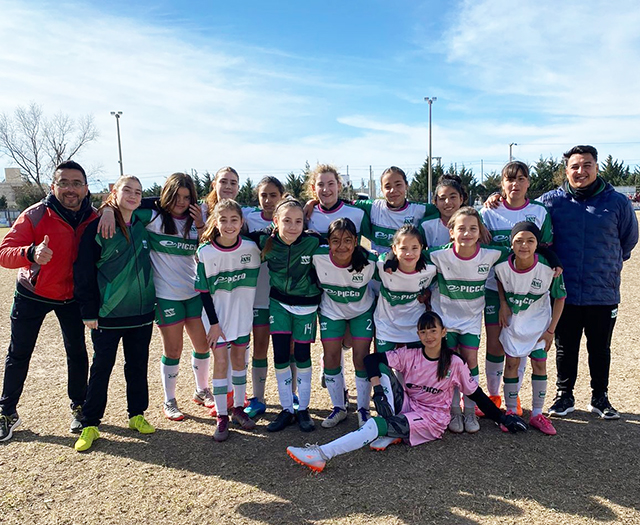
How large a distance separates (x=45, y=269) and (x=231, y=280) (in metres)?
1.51

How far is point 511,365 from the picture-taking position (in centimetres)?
421

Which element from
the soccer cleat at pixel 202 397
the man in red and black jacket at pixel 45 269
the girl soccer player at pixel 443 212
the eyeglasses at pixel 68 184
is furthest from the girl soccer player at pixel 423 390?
the eyeglasses at pixel 68 184

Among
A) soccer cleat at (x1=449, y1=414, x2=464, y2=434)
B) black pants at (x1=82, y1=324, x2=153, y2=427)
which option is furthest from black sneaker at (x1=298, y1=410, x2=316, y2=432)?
black pants at (x1=82, y1=324, x2=153, y2=427)

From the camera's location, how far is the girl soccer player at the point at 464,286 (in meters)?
3.96

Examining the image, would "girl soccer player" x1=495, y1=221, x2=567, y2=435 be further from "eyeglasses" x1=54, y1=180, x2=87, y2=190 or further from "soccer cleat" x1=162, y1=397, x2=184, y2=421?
"eyeglasses" x1=54, y1=180, x2=87, y2=190

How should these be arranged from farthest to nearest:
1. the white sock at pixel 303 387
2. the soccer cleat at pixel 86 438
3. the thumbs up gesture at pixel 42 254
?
the white sock at pixel 303 387, the soccer cleat at pixel 86 438, the thumbs up gesture at pixel 42 254

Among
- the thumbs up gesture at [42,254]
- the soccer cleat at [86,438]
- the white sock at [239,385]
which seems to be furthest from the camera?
the white sock at [239,385]

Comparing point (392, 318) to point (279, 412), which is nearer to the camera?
point (392, 318)

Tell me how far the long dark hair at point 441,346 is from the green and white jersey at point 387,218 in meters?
1.01

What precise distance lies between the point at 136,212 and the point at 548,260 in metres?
3.55

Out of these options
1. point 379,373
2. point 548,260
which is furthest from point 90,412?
point 548,260

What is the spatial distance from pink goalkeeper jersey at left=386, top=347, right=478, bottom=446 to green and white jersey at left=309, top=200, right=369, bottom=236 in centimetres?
A: 130

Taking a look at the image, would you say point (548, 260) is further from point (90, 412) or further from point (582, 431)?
point (90, 412)

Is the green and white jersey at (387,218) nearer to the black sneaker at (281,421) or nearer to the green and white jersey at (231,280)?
the green and white jersey at (231,280)
